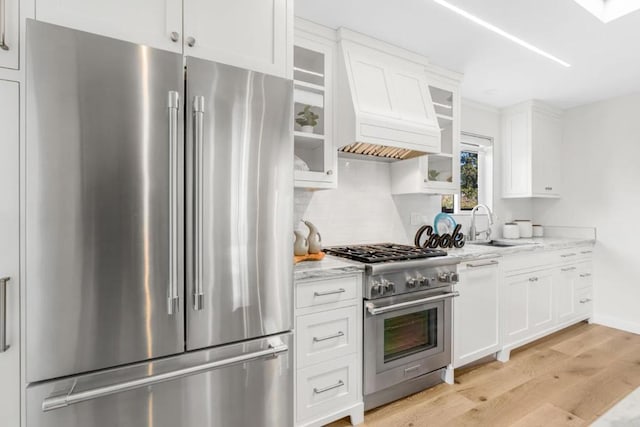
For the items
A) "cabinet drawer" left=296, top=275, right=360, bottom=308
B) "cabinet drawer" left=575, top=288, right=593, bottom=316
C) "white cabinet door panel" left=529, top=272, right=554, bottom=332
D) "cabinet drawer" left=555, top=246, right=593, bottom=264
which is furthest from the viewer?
"cabinet drawer" left=575, top=288, right=593, bottom=316

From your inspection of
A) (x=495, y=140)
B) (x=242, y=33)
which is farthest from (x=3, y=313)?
(x=495, y=140)

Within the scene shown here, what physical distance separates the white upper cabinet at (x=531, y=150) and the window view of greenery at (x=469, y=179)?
33 cm

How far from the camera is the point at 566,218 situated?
152 inches

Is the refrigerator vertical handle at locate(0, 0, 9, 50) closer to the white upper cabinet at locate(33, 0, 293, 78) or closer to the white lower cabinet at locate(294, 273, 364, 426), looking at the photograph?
the white upper cabinet at locate(33, 0, 293, 78)

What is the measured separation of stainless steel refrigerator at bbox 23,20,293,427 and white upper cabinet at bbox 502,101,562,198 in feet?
10.7

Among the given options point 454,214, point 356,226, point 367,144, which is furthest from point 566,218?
point 367,144

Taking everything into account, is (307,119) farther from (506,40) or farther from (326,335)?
(506,40)

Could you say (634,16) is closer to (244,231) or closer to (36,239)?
(244,231)

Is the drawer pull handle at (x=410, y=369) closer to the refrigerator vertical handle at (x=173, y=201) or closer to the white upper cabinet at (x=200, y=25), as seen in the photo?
the refrigerator vertical handle at (x=173, y=201)

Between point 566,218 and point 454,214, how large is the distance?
1611 millimetres

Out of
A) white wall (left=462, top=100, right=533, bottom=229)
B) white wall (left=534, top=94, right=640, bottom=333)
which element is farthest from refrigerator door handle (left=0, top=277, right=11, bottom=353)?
white wall (left=534, top=94, right=640, bottom=333)

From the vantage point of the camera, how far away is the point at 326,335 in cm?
180

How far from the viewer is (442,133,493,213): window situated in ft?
12.2

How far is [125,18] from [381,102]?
5.29 feet
